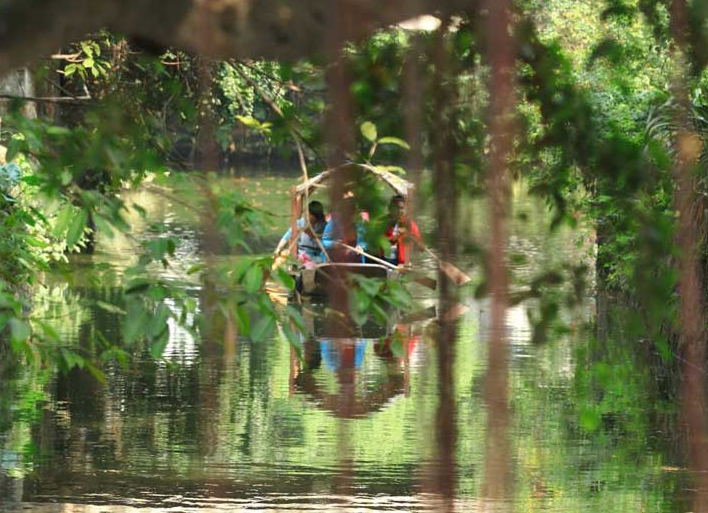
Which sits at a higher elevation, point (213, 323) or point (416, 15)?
point (416, 15)

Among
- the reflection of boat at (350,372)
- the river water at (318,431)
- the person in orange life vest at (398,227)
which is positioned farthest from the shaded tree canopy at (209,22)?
the reflection of boat at (350,372)

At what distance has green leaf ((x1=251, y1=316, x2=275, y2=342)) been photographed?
15.4 feet

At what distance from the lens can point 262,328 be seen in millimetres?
4699

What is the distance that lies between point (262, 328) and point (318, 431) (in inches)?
275

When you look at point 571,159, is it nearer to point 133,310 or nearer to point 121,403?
point 133,310

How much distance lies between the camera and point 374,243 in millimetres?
4090

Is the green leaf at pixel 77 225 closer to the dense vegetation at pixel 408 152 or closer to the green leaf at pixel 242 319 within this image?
the dense vegetation at pixel 408 152

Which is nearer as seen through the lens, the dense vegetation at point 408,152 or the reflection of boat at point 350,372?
the dense vegetation at point 408,152

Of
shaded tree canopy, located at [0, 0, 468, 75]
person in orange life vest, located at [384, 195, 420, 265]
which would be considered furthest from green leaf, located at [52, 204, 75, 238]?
shaded tree canopy, located at [0, 0, 468, 75]

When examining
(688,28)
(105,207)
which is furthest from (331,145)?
(105,207)

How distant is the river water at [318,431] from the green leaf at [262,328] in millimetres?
1212

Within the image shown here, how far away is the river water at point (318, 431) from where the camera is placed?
9.62 metres

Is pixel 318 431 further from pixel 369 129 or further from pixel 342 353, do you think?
pixel 369 129

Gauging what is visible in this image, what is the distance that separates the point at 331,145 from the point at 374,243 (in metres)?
1.17
